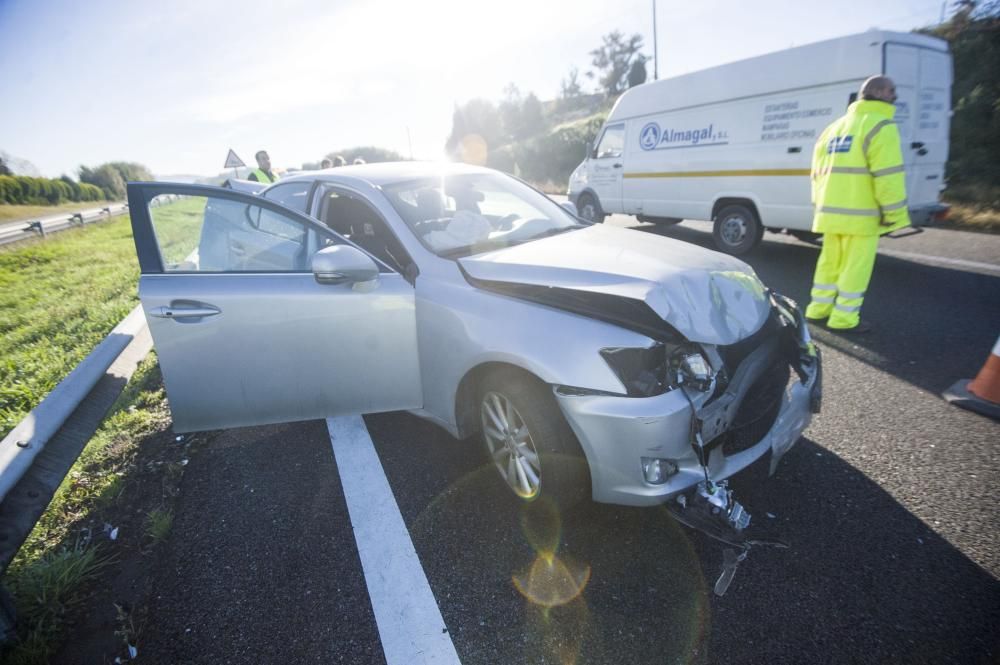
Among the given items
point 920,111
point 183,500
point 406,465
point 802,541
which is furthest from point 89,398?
point 920,111

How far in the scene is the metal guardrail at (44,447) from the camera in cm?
178

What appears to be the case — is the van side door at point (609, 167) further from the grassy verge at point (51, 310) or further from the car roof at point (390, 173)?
the grassy verge at point (51, 310)

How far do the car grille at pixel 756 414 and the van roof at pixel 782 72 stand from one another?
4.96 metres

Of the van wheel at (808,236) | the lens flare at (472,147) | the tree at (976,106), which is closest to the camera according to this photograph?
the van wheel at (808,236)

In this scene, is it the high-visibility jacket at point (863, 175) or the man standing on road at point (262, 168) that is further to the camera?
the man standing on road at point (262, 168)

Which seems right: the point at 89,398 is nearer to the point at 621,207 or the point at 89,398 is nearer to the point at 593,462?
the point at 593,462

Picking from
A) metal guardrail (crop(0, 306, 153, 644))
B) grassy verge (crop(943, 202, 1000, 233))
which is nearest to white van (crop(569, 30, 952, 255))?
grassy verge (crop(943, 202, 1000, 233))

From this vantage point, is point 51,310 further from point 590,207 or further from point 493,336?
point 590,207

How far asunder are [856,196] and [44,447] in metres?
5.50

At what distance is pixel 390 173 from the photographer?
10.6ft

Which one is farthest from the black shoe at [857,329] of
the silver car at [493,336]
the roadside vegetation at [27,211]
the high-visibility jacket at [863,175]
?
the roadside vegetation at [27,211]

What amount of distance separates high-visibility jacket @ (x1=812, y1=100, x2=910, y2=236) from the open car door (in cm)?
373

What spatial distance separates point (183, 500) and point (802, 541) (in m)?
3.02

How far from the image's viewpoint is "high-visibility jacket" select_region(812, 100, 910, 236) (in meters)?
3.68
